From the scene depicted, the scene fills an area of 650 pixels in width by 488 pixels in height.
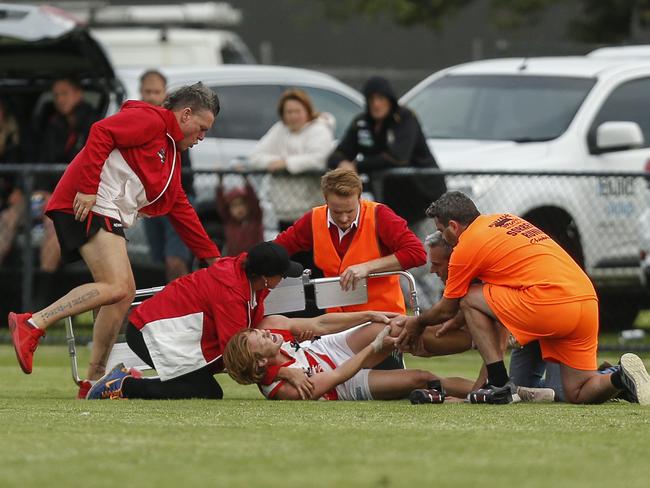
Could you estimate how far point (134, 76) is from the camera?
44.1 feet

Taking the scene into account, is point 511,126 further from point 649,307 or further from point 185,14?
point 185,14

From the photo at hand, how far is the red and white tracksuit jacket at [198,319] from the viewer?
843 cm

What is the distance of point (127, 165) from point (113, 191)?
0.53ft

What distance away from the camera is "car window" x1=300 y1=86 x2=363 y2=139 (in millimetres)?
14320

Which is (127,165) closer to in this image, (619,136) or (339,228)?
(339,228)

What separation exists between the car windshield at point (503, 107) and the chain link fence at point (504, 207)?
674mm

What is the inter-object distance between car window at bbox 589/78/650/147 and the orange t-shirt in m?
4.53

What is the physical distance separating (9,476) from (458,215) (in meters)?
3.71

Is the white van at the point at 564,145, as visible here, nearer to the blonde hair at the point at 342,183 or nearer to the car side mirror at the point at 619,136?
the car side mirror at the point at 619,136

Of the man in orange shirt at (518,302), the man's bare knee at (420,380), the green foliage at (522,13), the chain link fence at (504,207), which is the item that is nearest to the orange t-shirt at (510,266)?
the man in orange shirt at (518,302)

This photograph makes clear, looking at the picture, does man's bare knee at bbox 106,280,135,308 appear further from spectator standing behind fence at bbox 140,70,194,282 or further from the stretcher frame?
spectator standing behind fence at bbox 140,70,194,282

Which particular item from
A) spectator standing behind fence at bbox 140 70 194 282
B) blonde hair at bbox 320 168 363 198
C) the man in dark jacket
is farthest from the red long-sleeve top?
the man in dark jacket

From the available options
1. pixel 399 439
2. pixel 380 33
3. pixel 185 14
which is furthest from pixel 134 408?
pixel 380 33

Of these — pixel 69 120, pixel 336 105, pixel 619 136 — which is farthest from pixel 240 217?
pixel 619 136
